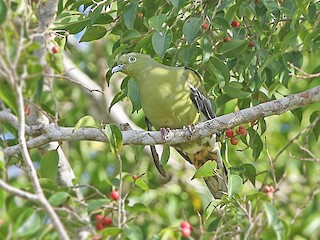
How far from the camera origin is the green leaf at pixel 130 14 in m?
4.46

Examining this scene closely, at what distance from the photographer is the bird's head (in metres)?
5.12

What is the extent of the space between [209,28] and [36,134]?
1.11 meters

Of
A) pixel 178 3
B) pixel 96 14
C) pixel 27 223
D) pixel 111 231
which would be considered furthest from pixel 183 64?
pixel 27 223

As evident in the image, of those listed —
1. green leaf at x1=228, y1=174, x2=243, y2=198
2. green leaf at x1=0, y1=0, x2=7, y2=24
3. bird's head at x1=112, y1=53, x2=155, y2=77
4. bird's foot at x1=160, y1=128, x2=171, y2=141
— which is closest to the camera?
green leaf at x1=0, y1=0, x2=7, y2=24

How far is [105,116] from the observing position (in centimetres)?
817

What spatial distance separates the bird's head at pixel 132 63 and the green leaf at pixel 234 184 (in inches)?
50.7

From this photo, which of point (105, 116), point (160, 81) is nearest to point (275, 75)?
point (160, 81)

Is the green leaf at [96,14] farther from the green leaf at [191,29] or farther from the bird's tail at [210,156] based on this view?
the bird's tail at [210,156]

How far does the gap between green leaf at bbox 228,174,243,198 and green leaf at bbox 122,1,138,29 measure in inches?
38.6

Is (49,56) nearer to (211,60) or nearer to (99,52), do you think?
(211,60)

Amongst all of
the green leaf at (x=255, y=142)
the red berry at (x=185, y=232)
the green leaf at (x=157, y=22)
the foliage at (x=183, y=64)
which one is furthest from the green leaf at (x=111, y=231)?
the green leaf at (x=255, y=142)

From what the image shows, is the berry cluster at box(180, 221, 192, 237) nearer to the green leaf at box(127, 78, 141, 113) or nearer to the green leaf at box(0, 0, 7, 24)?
the green leaf at box(127, 78, 141, 113)

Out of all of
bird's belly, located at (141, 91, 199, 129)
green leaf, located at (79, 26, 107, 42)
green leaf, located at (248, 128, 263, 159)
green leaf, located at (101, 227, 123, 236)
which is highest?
green leaf, located at (79, 26, 107, 42)

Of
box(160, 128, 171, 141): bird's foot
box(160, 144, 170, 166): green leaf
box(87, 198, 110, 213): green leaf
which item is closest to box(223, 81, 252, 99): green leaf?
box(160, 128, 171, 141): bird's foot
